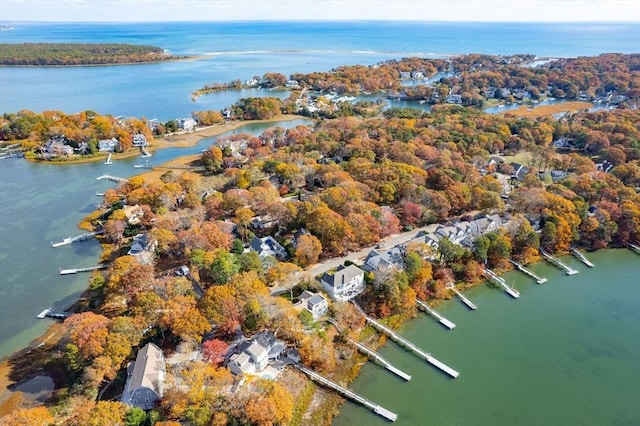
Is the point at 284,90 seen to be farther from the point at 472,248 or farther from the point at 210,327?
the point at 210,327

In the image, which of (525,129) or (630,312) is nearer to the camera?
(630,312)

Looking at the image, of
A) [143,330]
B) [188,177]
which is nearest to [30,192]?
[188,177]

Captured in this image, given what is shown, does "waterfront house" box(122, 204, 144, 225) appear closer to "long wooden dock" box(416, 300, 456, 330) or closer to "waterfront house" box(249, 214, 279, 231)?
"waterfront house" box(249, 214, 279, 231)

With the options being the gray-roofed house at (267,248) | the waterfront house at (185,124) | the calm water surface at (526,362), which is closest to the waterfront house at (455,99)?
the waterfront house at (185,124)

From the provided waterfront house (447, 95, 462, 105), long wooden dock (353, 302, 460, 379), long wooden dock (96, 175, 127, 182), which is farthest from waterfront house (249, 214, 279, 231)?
waterfront house (447, 95, 462, 105)

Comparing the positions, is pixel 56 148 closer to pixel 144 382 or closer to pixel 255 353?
pixel 144 382

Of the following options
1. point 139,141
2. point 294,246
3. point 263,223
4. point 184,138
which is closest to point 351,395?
point 294,246

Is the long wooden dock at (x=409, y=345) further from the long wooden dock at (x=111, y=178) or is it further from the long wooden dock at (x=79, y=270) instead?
the long wooden dock at (x=111, y=178)
